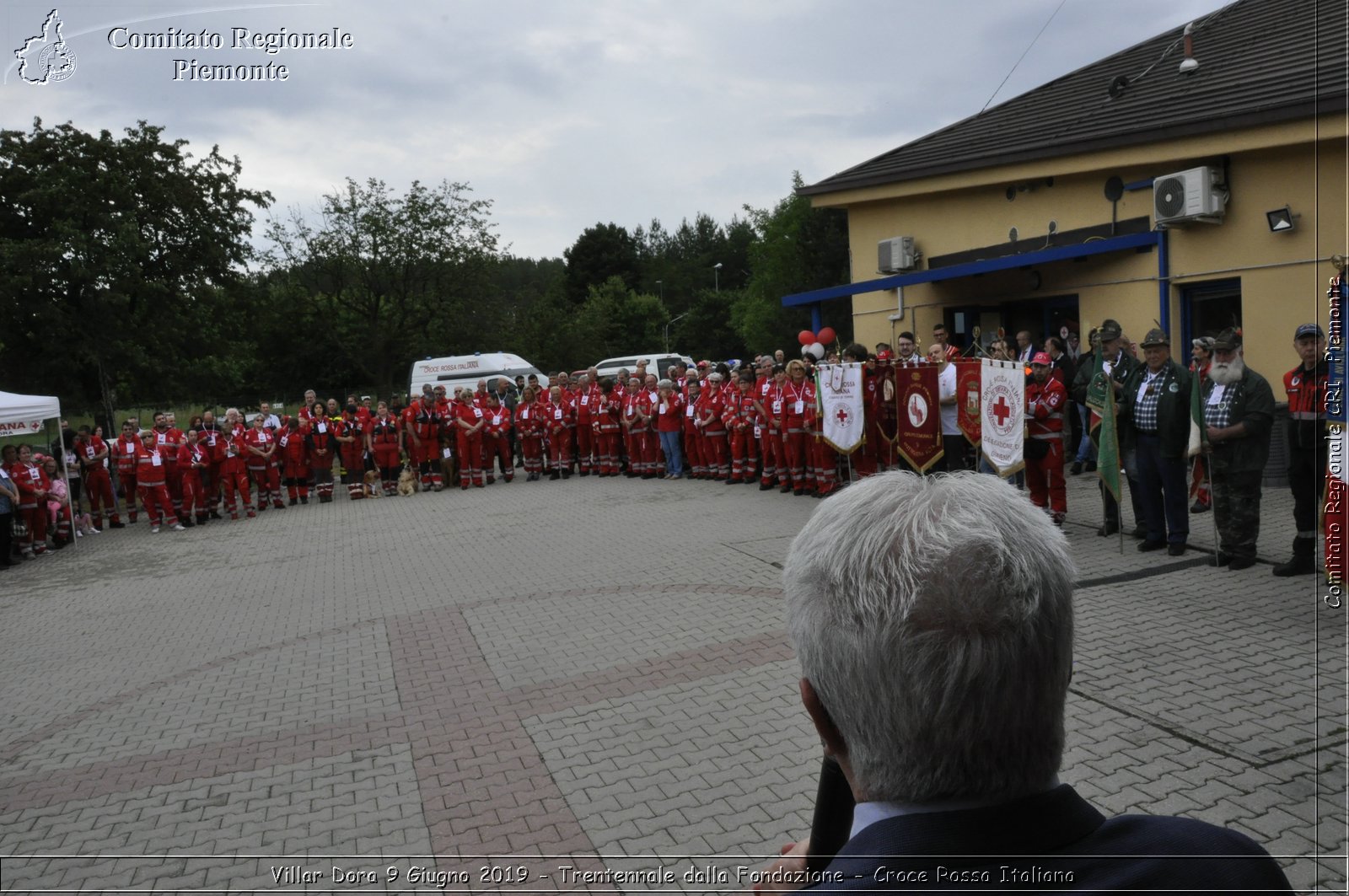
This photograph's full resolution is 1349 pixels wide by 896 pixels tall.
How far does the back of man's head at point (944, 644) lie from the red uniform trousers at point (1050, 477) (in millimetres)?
9775

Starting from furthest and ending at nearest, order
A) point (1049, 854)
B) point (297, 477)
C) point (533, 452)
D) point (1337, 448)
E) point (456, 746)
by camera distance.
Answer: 1. point (533, 452)
2. point (297, 477)
3. point (1337, 448)
4. point (456, 746)
5. point (1049, 854)

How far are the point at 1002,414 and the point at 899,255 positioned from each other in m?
9.95

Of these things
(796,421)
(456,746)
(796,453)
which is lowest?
(456,746)

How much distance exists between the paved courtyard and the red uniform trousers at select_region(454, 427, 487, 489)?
8789 millimetres

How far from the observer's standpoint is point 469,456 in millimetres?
20219

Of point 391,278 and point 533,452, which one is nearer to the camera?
point 533,452

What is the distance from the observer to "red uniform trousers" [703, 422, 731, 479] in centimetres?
1756

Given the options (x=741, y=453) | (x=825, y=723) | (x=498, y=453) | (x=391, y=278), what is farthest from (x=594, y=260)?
(x=825, y=723)

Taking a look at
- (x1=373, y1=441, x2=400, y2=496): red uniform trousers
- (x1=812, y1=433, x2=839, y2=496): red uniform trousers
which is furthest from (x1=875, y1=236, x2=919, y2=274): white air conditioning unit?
(x1=373, y1=441, x2=400, y2=496): red uniform trousers

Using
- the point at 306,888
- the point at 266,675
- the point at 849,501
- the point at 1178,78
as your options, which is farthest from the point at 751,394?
the point at 849,501

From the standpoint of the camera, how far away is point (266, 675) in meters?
7.75

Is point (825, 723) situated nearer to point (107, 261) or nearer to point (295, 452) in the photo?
point (107, 261)

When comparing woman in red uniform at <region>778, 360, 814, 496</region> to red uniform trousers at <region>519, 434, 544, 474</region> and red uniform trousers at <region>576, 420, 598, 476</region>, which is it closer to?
red uniform trousers at <region>576, 420, 598, 476</region>

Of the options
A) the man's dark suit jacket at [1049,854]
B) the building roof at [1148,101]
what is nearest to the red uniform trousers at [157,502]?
the building roof at [1148,101]
